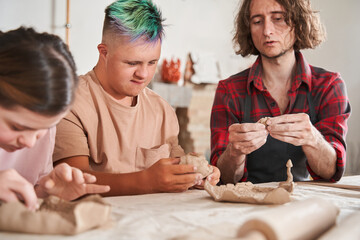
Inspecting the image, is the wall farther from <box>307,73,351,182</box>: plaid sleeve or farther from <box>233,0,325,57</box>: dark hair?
<box>307,73,351,182</box>: plaid sleeve

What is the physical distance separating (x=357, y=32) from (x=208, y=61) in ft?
8.66

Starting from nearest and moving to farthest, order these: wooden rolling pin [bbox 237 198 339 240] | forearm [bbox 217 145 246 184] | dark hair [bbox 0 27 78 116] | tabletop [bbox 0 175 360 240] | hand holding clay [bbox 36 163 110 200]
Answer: wooden rolling pin [bbox 237 198 339 240], tabletop [bbox 0 175 360 240], dark hair [bbox 0 27 78 116], hand holding clay [bbox 36 163 110 200], forearm [bbox 217 145 246 184]

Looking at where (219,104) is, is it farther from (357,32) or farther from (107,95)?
(357,32)

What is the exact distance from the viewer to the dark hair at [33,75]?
39.4 inches

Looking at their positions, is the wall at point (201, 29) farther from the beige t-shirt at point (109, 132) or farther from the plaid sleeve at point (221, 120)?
the beige t-shirt at point (109, 132)

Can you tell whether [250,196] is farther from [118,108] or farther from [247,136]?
[118,108]

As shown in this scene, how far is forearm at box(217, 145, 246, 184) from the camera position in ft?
6.79

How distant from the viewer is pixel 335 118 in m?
2.12

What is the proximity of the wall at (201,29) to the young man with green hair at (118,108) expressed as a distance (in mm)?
2164

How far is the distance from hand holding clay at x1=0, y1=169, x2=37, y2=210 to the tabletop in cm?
11

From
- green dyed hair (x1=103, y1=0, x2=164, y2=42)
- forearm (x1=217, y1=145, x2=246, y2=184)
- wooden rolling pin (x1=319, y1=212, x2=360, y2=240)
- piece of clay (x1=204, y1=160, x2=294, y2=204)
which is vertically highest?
green dyed hair (x1=103, y1=0, x2=164, y2=42)

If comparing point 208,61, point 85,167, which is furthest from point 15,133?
point 208,61

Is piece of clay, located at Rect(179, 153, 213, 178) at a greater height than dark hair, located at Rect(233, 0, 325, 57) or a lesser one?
lesser

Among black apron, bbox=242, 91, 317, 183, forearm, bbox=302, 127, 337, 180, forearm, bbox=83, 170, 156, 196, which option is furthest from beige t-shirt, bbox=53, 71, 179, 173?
forearm, bbox=302, 127, 337, 180
